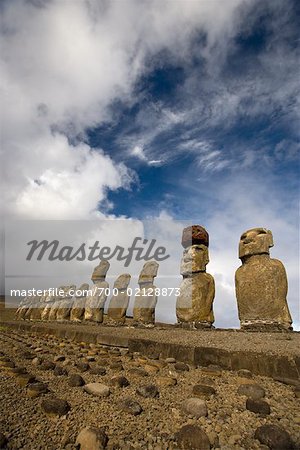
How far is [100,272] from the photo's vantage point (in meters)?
13.2

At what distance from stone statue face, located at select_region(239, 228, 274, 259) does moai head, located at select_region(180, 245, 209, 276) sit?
3.97ft

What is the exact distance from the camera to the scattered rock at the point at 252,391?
2.17 metres

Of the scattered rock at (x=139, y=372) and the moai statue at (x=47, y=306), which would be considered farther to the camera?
the moai statue at (x=47, y=306)

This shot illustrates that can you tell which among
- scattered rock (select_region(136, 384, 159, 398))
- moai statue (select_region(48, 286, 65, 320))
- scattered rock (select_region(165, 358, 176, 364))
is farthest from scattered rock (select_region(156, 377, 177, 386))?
moai statue (select_region(48, 286, 65, 320))

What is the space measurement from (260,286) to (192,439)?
238 inches

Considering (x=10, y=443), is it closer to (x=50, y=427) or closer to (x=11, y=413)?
(x=50, y=427)

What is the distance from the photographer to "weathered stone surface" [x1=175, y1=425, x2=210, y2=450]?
1.52 m

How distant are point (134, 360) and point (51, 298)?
17.7 meters

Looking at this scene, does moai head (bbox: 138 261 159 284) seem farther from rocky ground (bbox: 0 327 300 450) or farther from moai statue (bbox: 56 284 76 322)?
moai statue (bbox: 56 284 76 322)

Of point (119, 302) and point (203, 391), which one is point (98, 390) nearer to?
point (203, 391)

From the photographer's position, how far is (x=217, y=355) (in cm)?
312

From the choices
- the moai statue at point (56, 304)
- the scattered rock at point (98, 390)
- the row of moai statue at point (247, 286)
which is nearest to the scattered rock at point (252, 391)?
the scattered rock at point (98, 390)

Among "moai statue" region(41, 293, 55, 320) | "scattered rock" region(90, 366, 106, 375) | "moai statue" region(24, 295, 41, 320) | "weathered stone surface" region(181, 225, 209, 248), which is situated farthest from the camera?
"moai statue" region(24, 295, 41, 320)

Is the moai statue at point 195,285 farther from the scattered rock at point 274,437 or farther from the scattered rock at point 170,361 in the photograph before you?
the scattered rock at point 274,437
